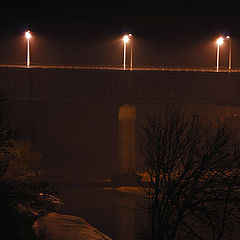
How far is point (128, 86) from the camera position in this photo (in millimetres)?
45500

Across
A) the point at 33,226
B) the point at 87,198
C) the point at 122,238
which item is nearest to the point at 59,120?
the point at 87,198

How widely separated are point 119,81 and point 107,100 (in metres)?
2.35

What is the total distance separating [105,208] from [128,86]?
1543 centimetres

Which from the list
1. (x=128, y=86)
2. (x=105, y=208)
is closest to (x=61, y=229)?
(x=105, y=208)

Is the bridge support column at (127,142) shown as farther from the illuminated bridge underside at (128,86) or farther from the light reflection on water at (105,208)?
the light reflection on water at (105,208)

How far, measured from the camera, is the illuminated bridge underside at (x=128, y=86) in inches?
1754

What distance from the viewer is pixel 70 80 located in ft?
148

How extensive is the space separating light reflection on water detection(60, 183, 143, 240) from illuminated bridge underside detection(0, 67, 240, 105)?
385 inches

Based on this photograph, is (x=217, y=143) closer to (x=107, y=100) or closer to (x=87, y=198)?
(x=87, y=198)

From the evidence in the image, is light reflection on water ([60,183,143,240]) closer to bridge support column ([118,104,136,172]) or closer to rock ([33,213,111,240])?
bridge support column ([118,104,136,172])

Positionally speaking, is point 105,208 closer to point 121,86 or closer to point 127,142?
point 127,142

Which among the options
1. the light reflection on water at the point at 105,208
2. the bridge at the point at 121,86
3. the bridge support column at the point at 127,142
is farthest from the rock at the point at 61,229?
the bridge support column at the point at 127,142

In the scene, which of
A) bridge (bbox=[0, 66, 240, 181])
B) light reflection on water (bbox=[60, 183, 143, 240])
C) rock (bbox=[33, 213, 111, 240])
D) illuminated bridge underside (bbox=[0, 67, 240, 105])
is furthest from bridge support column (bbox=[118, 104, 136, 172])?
rock (bbox=[33, 213, 111, 240])

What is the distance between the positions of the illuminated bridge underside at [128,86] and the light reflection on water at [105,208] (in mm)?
9774
